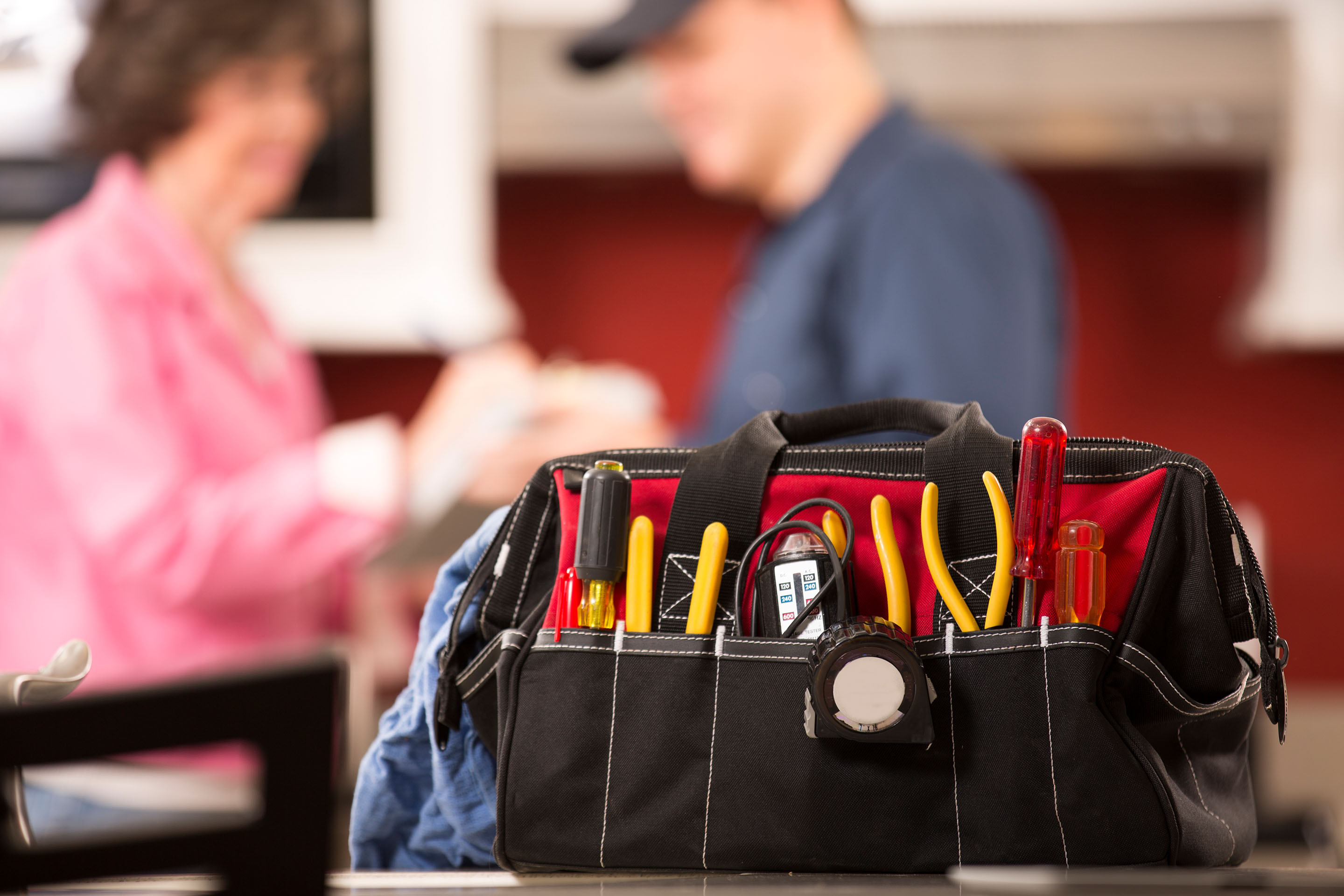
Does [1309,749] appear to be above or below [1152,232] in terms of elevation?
below

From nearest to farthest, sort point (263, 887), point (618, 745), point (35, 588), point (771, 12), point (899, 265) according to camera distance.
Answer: point (263, 887) → point (618, 745) → point (35, 588) → point (899, 265) → point (771, 12)

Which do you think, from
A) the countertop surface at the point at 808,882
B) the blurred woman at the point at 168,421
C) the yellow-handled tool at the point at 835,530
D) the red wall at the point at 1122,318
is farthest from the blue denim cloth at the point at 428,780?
the red wall at the point at 1122,318

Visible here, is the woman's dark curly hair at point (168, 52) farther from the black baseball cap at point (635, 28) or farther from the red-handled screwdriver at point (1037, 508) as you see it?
the red-handled screwdriver at point (1037, 508)

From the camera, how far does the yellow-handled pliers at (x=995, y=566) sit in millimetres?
399

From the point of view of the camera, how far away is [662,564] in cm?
43

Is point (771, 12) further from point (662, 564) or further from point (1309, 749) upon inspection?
point (1309, 749)

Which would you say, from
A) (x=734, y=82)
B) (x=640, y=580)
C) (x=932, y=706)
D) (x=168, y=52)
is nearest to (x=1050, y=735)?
(x=932, y=706)

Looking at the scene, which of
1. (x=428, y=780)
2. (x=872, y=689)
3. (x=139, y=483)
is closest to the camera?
(x=872, y=689)

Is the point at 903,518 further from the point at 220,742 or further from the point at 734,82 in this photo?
the point at 734,82

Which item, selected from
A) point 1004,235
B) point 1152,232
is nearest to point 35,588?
point 1004,235

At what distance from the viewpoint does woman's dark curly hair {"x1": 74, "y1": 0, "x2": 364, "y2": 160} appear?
1354mm

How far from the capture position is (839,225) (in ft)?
4.20

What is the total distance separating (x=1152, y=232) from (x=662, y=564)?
1406mm

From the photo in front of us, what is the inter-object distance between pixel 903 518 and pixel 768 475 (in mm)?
55
